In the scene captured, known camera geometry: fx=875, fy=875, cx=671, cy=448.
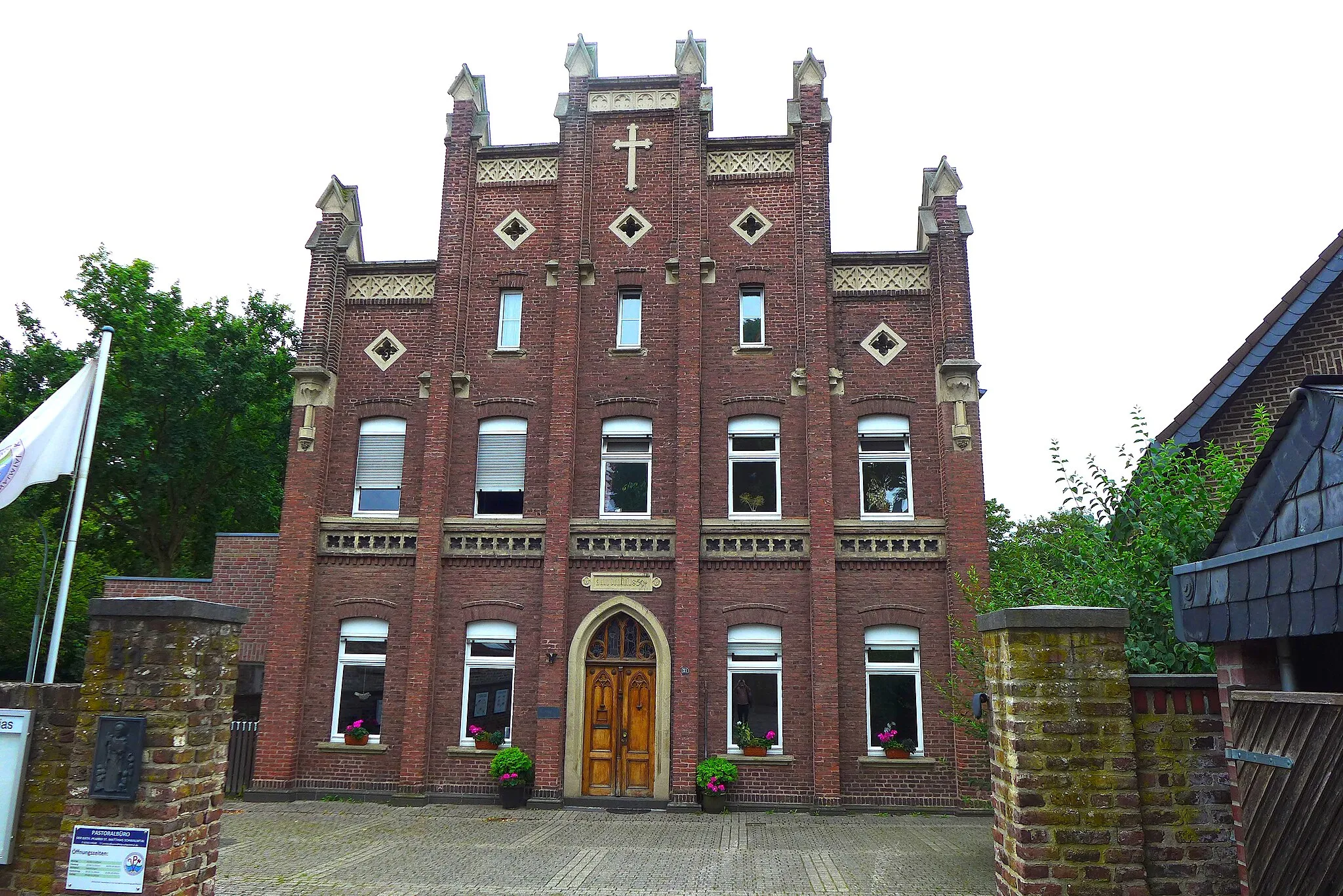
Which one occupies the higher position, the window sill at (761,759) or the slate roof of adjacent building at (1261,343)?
the slate roof of adjacent building at (1261,343)

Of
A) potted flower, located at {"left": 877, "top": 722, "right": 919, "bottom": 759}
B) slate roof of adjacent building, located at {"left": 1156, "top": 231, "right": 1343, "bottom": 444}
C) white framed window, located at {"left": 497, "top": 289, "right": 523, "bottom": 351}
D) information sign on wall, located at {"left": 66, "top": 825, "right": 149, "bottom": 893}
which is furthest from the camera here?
white framed window, located at {"left": 497, "top": 289, "right": 523, "bottom": 351}

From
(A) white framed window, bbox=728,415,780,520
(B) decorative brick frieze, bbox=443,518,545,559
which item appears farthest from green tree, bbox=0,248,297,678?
(A) white framed window, bbox=728,415,780,520

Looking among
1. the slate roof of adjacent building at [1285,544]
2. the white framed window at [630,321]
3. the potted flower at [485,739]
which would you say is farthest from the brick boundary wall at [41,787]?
the white framed window at [630,321]

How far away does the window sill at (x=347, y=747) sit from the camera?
16625 mm

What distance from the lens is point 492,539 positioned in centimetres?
1742

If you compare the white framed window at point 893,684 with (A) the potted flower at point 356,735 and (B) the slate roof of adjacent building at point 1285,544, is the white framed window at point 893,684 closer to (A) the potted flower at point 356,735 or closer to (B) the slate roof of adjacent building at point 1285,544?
(A) the potted flower at point 356,735

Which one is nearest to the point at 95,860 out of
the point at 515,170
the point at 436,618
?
the point at 436,618

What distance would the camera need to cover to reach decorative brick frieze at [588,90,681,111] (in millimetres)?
19000

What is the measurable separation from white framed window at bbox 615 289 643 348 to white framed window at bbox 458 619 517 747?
6.22 meters

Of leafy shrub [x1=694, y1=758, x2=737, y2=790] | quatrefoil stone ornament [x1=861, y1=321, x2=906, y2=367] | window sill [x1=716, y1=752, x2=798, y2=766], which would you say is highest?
quatrefoil stone ornament [x1=861, y1=321, x2=906, y2=367]

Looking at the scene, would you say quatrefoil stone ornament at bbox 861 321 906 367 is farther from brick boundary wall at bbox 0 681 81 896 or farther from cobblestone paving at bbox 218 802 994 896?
brick boundary wall at bbox 0 681 81 896

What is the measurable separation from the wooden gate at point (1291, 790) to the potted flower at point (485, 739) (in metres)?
13.8

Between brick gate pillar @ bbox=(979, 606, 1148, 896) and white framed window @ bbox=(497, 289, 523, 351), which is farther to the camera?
white framed window @ bbox=(497, 289, 523, 351)

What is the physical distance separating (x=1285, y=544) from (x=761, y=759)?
12906 millimetres
